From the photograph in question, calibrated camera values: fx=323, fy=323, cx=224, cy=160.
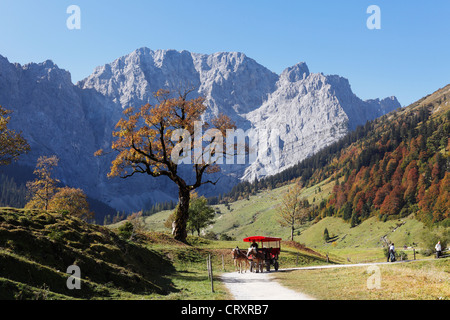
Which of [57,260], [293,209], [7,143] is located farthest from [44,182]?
[293,209]

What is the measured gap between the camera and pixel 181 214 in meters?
49.7

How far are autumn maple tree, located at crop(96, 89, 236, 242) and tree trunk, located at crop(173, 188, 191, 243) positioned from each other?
0.49 feet

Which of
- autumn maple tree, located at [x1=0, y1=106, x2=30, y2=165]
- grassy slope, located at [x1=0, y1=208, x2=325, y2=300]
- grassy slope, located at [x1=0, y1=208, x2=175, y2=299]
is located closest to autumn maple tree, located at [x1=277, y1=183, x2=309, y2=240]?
grassy slope, located at [x1=0, y1=208, x2=325, y2=300]

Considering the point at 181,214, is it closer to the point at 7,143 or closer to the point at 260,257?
the point at 260,257

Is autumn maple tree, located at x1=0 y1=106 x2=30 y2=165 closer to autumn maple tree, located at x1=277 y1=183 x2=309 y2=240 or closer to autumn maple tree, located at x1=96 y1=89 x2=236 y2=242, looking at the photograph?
autumn maple tree, located at x1=96 y1=89 x2=236 y2=242

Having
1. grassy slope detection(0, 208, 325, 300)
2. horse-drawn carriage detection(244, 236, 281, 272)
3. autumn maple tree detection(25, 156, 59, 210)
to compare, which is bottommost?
horse-drawn carriage detection(244, 236, 281, 272)

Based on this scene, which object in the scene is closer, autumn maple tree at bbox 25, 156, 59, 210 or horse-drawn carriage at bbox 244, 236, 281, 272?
horse-drawn carriage at bbox 244, 236, 281, 272

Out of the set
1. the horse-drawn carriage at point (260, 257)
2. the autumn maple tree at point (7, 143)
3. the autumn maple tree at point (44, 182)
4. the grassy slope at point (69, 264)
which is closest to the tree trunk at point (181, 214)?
the horse-drawn carriage at point (260, 257)

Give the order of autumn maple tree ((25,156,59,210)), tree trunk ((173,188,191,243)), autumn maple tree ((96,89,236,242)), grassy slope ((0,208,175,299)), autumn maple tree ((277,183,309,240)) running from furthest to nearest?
autumn maple tree ((277,183,309,240))
autumn maple tree ((25,156,59,210))
tree trunk ((173,188,191,243))
autumn maple tree ((96,89,236,242))
grassy slope ((0,208,175,299))

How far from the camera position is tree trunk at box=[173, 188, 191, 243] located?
1912 inches

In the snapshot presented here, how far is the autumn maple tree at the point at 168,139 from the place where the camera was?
44.8 m

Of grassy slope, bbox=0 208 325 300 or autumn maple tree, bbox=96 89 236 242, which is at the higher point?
autumn maple tree, bbox=96 89 236 242
